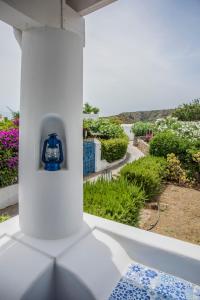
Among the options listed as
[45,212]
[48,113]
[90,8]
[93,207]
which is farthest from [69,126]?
[93,207]

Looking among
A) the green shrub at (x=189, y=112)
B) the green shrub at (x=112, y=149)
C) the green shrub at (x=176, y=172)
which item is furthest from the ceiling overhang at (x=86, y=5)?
the green shrub at (x=189, y=112)

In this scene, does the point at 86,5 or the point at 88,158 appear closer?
the point at 86,5

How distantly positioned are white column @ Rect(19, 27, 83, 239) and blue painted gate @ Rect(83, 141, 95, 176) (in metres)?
5.04

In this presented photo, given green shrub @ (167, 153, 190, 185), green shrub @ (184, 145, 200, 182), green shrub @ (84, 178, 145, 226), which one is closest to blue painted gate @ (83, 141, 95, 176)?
green shrub @ (167, 153, 190, 185)

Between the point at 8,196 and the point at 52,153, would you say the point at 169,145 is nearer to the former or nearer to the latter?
the point at 8,196

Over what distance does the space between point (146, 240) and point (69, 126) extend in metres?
1.13

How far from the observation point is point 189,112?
18.4m

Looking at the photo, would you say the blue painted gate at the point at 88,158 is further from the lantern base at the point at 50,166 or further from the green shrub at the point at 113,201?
the lantern base at the point at 50,166

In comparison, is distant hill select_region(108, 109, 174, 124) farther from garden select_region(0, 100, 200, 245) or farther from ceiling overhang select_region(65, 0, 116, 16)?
ceiling overhang select_region(65, 0, 116, 16)

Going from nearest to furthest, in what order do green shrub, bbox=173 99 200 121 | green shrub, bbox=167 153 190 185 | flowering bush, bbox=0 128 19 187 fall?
1. flowering bush, bbox=0 128 19 187
2. green shrub, bbox=167 153 190 185
3. green shrub, bbox=173 99 200 121

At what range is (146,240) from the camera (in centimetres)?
173

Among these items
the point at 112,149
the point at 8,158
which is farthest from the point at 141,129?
the point at 8,158

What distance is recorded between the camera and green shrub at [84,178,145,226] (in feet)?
8.31

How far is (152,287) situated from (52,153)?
1.25m
